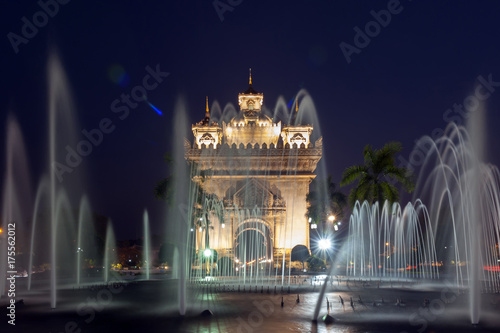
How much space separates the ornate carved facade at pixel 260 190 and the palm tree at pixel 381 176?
50.3 ft

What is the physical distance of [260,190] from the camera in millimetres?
51812

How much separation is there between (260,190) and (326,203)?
6.78 meters

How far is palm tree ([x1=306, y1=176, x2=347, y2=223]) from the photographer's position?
4906 cm

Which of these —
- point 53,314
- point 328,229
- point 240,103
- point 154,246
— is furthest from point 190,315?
point 154,246

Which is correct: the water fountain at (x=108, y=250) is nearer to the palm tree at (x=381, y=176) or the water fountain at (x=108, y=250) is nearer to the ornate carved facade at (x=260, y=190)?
the ornate carved facade at (x=260, y=190)

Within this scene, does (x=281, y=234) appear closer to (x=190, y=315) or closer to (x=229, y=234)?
(x=229, y=234)

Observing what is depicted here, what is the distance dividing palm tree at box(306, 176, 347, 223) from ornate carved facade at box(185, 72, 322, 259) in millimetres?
1887

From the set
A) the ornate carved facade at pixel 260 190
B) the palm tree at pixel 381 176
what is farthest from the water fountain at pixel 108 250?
the palm tree at pixel 381 176

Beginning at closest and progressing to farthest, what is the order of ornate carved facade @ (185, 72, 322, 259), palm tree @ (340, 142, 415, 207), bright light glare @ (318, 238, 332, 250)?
palm tree @ (340, 142, 415, 207)
bright light glare @ (318, 238, 332, 250)
ornate carved facade @ (185, 72, 322, 259)

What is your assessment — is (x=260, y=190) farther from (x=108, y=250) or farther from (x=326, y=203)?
(x=108, y=250)

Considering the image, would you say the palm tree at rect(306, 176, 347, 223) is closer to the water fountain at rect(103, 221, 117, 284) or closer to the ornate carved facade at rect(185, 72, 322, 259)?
the ornate carved facade at rect(185, 72, 322, 259)

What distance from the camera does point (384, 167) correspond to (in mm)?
34031

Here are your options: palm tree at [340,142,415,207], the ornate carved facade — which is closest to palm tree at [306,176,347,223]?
the ornate carved facade

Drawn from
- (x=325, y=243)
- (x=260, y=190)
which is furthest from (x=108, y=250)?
(x=325, y=243)
